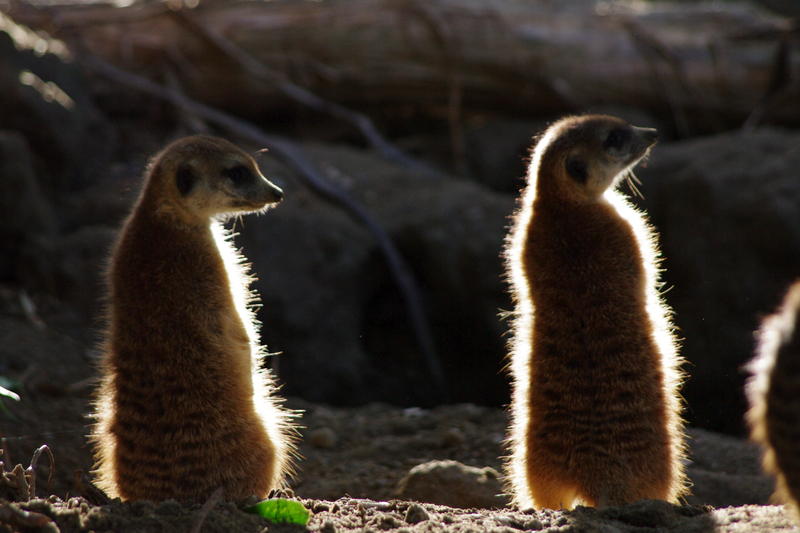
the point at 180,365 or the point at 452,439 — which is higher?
the point at 180,365

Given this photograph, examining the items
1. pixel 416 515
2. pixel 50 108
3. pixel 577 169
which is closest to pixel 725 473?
pixel 577 169

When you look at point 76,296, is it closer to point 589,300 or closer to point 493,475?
point 493,475

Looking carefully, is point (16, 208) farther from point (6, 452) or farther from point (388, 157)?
point (388, 157)

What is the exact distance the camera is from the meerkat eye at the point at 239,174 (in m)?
4.03

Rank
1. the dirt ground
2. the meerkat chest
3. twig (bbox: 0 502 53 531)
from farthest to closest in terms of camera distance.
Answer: the meerkat chest < the dirt ground < twig (bbox: 0 502 53 531)

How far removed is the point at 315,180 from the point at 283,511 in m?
5.03

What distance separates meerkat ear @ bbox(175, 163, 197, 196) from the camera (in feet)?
12.7

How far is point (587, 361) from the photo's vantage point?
370cm

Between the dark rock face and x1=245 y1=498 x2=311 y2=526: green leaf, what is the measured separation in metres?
4.63

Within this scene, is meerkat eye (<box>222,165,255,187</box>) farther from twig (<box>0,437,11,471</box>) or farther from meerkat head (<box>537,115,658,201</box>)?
twig (<box>0,437,11,471</box>)

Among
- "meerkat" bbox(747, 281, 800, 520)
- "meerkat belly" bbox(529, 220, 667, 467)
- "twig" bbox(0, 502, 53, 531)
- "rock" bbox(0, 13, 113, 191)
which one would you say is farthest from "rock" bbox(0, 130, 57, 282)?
"meerkat" bbox(747, 281, 800, 520)

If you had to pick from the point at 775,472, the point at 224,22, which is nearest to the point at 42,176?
the point at 224,22

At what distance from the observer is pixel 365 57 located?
8.96 m

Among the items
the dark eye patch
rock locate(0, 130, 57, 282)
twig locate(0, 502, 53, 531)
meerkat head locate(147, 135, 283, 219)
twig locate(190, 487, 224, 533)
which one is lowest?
rock locate(0, 130, 57, 282)
